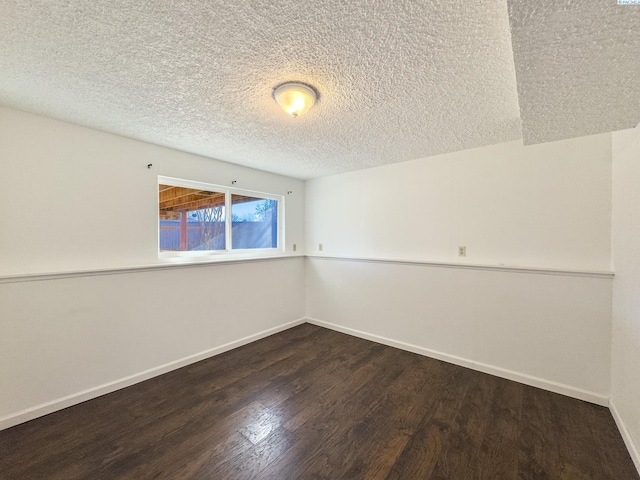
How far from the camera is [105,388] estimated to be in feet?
6.85

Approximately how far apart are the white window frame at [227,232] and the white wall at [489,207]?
819mm

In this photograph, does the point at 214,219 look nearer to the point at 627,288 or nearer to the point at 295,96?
the point at 295,96

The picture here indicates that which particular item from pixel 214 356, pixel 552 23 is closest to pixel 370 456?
pixel 214 356

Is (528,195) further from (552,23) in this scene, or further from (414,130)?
(552,23)

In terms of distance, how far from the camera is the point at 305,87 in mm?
1477

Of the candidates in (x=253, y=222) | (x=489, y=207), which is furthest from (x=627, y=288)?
(x=253, y=222)

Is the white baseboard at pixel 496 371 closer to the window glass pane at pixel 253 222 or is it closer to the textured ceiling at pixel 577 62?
the window glass pane at pixel 253 222

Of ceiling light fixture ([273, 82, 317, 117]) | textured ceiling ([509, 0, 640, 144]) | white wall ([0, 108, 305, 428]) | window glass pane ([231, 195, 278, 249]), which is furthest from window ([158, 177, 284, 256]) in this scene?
textured ceiling ([509, 0, 640, 144])

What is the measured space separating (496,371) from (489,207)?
1558mm

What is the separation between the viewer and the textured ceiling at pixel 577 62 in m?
0.76

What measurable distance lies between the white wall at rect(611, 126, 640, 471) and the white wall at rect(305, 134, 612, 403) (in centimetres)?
12

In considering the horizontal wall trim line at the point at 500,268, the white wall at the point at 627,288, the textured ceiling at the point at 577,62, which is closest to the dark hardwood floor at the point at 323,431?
the white wall at the point at 627,288

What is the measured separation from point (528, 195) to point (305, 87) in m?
2.15

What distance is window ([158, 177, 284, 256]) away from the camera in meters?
2.69
